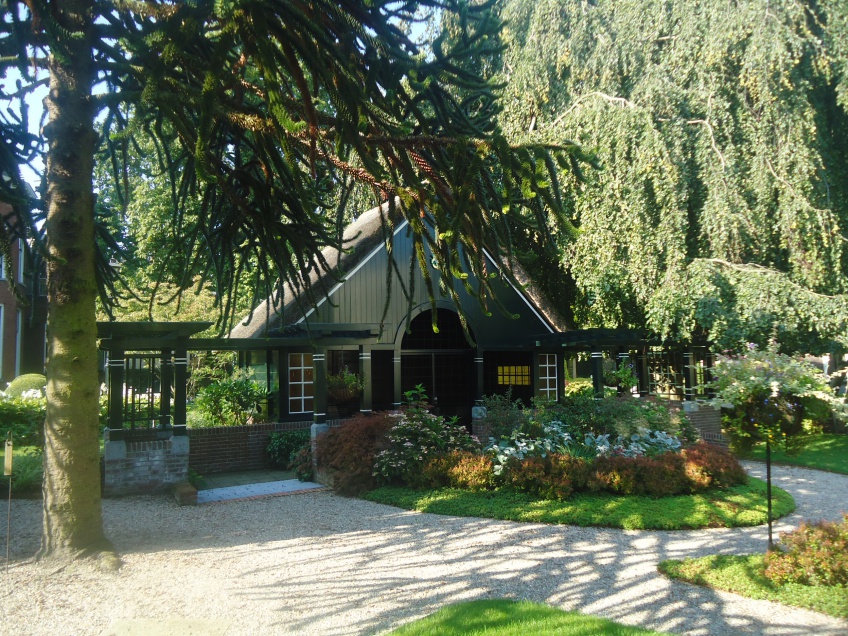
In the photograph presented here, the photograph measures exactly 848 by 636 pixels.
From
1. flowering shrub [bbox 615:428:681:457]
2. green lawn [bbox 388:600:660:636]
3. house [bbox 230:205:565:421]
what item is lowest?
green lawn [bbox 388:600:660:636]

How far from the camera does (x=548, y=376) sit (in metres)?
17.6

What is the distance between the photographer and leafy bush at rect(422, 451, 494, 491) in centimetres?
979

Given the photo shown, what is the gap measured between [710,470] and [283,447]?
319 inches

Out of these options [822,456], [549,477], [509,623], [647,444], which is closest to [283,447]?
[549,477]

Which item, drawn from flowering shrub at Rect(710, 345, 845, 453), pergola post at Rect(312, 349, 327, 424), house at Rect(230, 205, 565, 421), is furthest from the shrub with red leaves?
pergola post at Rect(312, 349, 327, 424)

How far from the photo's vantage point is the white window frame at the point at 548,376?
1742 cm

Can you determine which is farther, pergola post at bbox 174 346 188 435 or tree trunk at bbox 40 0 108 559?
pergola post at bbox 174 346 188 435

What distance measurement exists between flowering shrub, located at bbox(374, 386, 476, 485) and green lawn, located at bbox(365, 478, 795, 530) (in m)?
0.37

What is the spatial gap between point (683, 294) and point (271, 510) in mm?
9651

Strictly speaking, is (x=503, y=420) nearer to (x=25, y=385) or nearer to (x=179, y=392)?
(x=179, y=392)

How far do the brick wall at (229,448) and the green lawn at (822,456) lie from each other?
33.9 ft

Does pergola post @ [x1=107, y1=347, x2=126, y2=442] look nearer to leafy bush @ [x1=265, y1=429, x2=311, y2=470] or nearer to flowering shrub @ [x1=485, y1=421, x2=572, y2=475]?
leafy bush @ [x1=265, y1=429, x2=311, y2=470]

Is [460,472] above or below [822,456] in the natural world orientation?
above

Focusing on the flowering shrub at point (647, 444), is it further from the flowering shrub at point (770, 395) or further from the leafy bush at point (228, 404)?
the leafy bush at point (228, 404)
